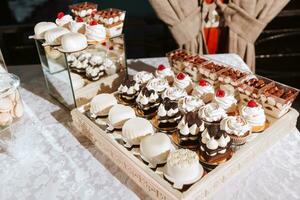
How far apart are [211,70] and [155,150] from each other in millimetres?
608

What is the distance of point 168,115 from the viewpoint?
4.38 feet

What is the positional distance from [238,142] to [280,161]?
0.18 metres

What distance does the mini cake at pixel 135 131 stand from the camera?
1263 mm

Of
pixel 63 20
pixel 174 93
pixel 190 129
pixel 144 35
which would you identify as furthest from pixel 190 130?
pixel 144 35

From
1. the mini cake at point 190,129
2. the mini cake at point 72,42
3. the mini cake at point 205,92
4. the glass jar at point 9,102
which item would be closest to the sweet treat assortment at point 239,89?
the mini cake at point 205,92

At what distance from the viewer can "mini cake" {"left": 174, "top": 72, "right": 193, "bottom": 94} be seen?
156cm

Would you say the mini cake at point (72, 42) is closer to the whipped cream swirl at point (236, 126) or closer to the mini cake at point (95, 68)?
the mini cake at point (95, 68)

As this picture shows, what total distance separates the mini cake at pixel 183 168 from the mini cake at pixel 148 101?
0.35 meters

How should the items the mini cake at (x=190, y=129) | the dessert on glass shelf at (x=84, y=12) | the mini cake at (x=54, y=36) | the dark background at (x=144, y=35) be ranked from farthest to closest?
the dark background at (x=144, y=35) → the dessert on glass shelf at (x=84, y=12) → the mini cake at (x=54, y=36) → the mini cake at (x=190, y=129)

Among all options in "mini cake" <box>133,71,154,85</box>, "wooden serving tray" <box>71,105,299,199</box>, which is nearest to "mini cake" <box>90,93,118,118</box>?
"wooden serving tray" <box>71,105,299,199</box>

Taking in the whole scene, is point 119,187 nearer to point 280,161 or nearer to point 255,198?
point 255,198

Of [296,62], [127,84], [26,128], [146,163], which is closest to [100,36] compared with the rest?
[127,84]

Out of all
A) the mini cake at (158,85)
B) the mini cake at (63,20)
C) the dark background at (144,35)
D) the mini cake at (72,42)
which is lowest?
the dark background at (144,35)

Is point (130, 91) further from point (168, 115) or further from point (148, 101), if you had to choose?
point (168, 115)
